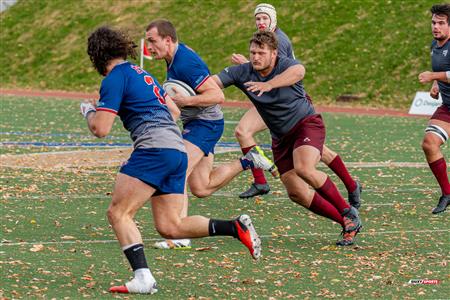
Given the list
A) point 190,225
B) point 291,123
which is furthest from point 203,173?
point 190,225

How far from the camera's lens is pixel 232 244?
33.2ft

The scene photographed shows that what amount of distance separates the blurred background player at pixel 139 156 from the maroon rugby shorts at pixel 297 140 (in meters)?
2.17

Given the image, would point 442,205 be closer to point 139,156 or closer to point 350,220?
point 350,220

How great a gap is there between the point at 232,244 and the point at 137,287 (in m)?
2.38

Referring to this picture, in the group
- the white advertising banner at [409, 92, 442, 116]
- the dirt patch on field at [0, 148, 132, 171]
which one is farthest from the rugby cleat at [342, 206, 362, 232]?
the white advertising banner at [409, 92, 442, 116]

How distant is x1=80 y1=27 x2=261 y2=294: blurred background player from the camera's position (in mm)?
7926

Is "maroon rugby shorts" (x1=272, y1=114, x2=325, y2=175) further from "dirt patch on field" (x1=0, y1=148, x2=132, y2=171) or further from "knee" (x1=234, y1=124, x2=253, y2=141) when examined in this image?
"dirt patch on field" (x1=0, y1=148, x2=132, y2=171)

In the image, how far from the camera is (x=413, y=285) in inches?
328

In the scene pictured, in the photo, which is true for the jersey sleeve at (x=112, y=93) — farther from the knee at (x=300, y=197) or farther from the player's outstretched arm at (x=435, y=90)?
the player's outstretched arm at (x=435, y=90)

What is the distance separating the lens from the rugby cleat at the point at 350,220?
33.0 feet

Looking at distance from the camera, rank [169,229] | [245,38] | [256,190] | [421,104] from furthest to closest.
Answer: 1. [245,38]
2. [421,104]
3. [256,190]
4. [169,229]

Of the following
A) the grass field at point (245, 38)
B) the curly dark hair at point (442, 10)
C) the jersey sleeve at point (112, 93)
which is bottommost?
the grass field at point (245, 38)

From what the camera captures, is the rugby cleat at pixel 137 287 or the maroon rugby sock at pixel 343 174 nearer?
the rugby cleat at pixel 137 287

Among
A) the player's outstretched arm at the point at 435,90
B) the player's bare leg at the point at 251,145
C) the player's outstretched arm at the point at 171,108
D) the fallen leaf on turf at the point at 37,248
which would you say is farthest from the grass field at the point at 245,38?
the player's outstretched arm at the point at 171,108
